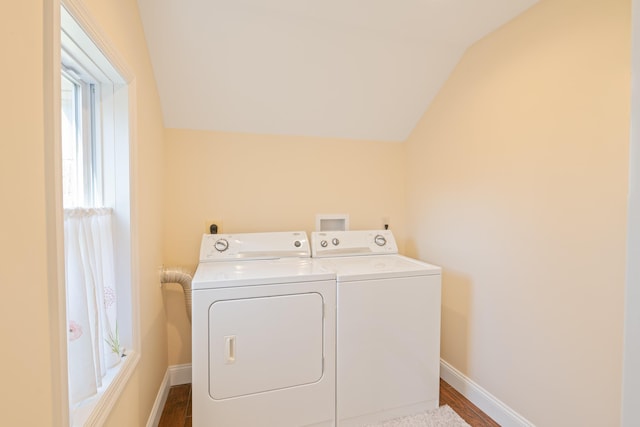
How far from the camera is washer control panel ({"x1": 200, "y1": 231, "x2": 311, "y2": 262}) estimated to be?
197 centimetres

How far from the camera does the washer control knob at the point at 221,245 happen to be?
1.99m

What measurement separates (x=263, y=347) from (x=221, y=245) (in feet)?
2.49

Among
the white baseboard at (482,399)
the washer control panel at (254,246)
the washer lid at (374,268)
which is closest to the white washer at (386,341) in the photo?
the washer lid at (374,268)

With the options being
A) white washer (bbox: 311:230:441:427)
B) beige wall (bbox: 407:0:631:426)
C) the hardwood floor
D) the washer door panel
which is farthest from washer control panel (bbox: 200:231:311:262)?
beige wall (bbox: 407:0:631:426)

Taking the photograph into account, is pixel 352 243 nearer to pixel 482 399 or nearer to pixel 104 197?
pixel 482 399

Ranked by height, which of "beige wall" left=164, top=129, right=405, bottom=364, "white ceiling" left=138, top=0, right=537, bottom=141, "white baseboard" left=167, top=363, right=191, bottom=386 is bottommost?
"white baseboard" left=167, top=363, right=191, bottom=386

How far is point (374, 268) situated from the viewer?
6.01 feet

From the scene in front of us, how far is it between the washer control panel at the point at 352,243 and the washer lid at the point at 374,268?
72mm

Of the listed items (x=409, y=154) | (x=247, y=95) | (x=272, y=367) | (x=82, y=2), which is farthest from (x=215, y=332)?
(x=409, y=154)

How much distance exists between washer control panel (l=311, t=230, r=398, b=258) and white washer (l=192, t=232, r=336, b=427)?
18.2 inches

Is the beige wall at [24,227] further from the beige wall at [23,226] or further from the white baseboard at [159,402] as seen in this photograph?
the white baseboard at [159,402]

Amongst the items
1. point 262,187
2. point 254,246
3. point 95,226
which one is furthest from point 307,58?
point 95,226

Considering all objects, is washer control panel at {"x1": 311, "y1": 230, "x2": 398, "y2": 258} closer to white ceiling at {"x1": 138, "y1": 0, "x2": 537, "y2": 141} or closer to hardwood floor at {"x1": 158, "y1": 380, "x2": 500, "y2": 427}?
white ceiling at {"x1": 138, "y1": 0, "x2": 537, "y2": 141}

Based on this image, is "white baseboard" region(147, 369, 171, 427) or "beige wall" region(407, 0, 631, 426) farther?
"white baseboard" region(147, 369, 171, 427)
